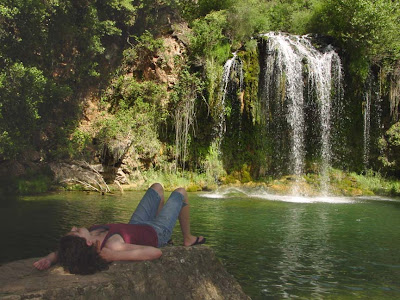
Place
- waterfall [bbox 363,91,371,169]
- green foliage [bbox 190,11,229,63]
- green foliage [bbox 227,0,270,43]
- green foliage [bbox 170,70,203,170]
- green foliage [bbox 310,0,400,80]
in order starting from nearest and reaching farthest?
green foliage [bbox 310,0,400,80] → green foliage [bbox 170,70,203,170] → green foliage [bbox 190,11,229,63] → waterfall [bbox 363,91,371,169] → green foliage [bbox 227,0,270,43]

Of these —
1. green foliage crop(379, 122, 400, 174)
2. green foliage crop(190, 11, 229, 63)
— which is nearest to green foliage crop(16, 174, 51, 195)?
green foliage crop(190, 11, 229, 63)

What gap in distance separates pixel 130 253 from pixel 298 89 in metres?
20.7

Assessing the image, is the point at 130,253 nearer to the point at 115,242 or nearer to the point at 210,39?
the point at 115,242

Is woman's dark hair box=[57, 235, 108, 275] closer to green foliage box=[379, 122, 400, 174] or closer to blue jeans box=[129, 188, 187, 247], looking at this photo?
blue jeans box=[129, 188, 187, 247]

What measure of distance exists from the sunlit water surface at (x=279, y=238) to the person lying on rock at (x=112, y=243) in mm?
1524

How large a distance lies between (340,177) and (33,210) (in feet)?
55.3

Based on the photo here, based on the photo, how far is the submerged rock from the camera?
336 cm

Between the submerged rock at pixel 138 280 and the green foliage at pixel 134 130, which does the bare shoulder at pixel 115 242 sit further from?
the green foliage at pixel 134 130

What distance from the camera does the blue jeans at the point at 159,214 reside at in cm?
461

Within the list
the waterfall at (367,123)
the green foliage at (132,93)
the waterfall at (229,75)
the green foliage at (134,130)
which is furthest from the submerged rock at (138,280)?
the waterfall at (367,123)

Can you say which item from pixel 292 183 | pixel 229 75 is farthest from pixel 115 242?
pixel 229 75

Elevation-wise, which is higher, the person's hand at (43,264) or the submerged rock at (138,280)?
the person's hand at (43,264)

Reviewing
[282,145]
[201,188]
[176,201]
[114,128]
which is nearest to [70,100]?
[114,128]

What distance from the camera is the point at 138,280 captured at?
3.81 meters
